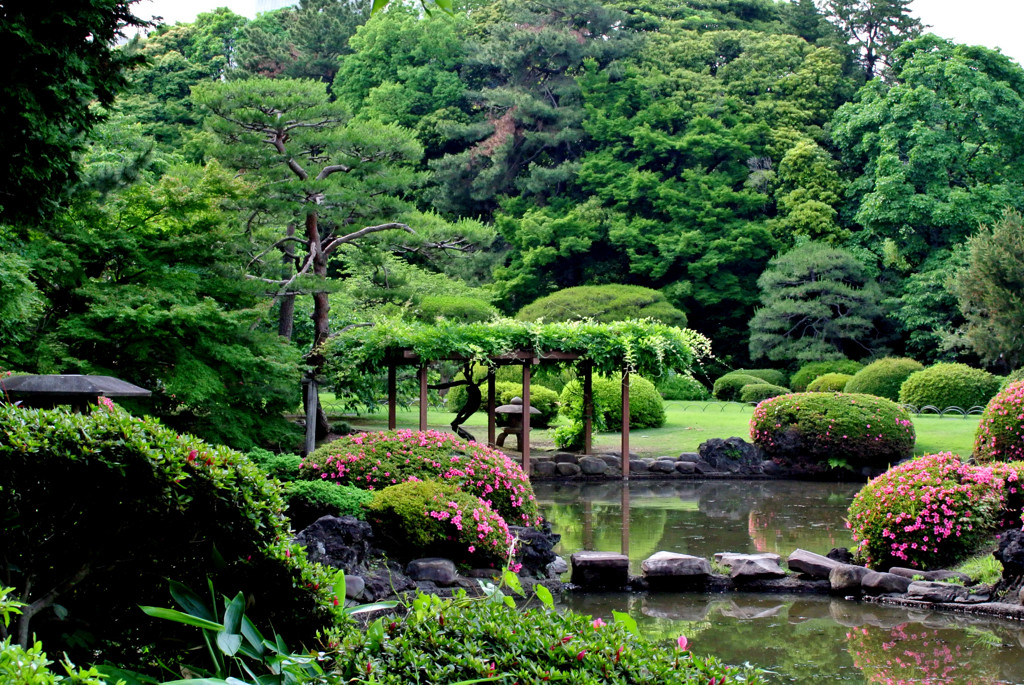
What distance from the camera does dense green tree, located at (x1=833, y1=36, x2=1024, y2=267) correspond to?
30688 mm

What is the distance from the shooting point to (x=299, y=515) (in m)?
7.95

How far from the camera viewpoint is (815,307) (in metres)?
30.3

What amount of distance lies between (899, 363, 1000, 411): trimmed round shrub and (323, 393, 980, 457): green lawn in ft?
→ 5.28

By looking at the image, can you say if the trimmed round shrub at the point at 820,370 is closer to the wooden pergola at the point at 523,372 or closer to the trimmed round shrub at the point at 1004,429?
the wooden pergola at the point at 523,372

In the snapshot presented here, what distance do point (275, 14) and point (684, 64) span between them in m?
20.0

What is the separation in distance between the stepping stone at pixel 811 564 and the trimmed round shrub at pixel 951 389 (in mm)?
15853

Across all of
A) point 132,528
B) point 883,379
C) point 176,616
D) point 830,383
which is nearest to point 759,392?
point 830,383

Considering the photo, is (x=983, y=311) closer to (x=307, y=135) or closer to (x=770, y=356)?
(x=770, y=356)

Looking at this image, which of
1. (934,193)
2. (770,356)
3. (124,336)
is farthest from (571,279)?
(124,336)

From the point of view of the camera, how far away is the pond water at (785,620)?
6117 millimetres

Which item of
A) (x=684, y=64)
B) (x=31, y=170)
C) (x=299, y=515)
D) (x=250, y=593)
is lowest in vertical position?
(x=299, y=515)

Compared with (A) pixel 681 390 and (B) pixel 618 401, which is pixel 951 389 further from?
(A) pixel 681 390

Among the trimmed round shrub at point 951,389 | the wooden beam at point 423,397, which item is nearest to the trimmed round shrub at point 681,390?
the trimmed round shrub at point 951,389

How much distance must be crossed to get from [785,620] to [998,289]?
19.9 metres
